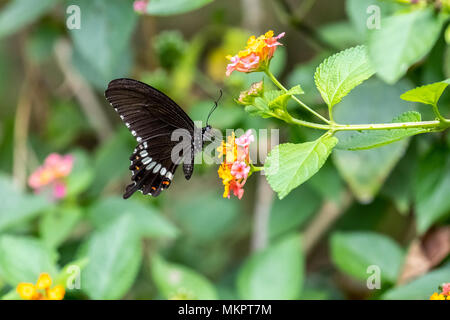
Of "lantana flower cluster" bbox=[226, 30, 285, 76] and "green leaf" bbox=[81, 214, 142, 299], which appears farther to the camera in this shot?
"green leaf" bbox=[81, 214, 142, 299]

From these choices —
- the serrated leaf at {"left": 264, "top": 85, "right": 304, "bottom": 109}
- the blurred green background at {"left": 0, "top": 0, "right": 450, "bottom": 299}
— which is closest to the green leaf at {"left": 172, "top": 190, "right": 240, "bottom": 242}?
the blurred green background at {"left": 0, "top": 0, "right": 450, "bottom": 299}

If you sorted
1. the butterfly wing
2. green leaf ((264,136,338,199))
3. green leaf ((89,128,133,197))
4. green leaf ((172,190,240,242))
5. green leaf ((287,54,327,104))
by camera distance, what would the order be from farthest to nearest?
green leaf ((172,190,240,242)) < green leaf ((89,128,133,197)) < green leaf ((287,54,327,104)) < the butterfly wing < green leaf ((264,136,338,199))

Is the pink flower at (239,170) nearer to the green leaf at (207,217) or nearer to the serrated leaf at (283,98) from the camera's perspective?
the serrated leaf at (283,98)

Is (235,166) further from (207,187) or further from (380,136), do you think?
(207,187)

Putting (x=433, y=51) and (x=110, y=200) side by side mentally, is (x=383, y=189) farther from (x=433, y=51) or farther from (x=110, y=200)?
(x=110, y=200)

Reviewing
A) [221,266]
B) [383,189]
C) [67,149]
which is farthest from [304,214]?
[67,149]

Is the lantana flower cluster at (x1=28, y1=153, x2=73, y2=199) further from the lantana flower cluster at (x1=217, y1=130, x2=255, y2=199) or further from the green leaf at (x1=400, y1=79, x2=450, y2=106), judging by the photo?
the green leaf at (x1=400, y1=79, x2=450, y2=106)
